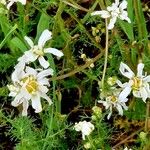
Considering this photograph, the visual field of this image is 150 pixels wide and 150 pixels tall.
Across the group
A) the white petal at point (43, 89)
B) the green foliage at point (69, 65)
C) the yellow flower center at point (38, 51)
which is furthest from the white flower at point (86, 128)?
the yellow flower center at point (38, 51)

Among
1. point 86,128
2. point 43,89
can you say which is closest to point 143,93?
point 86,128

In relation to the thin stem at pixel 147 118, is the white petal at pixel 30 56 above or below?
above

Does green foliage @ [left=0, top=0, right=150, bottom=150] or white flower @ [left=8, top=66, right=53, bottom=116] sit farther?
green foliage @ [left=0, top=0, right=150, bottom=150]

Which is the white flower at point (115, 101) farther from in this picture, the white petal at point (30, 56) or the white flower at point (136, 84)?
the white petal at point (30, 56)

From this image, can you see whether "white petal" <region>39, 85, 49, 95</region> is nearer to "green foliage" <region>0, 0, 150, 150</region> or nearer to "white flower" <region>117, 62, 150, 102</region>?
"green foliage" <region>0, 0, 150, 150</region>

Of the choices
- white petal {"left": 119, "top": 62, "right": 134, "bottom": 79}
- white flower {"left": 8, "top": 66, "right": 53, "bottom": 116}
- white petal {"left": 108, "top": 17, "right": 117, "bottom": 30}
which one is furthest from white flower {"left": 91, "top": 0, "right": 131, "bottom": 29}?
white flower {"left": 8, "top": 66, "right": 53, "bottom": 116}

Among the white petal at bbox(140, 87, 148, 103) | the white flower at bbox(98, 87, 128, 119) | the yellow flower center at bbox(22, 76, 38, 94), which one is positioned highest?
the yellow flower center at bbox(22, 76, 38, 94)

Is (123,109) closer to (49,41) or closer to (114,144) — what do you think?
(114,144)
